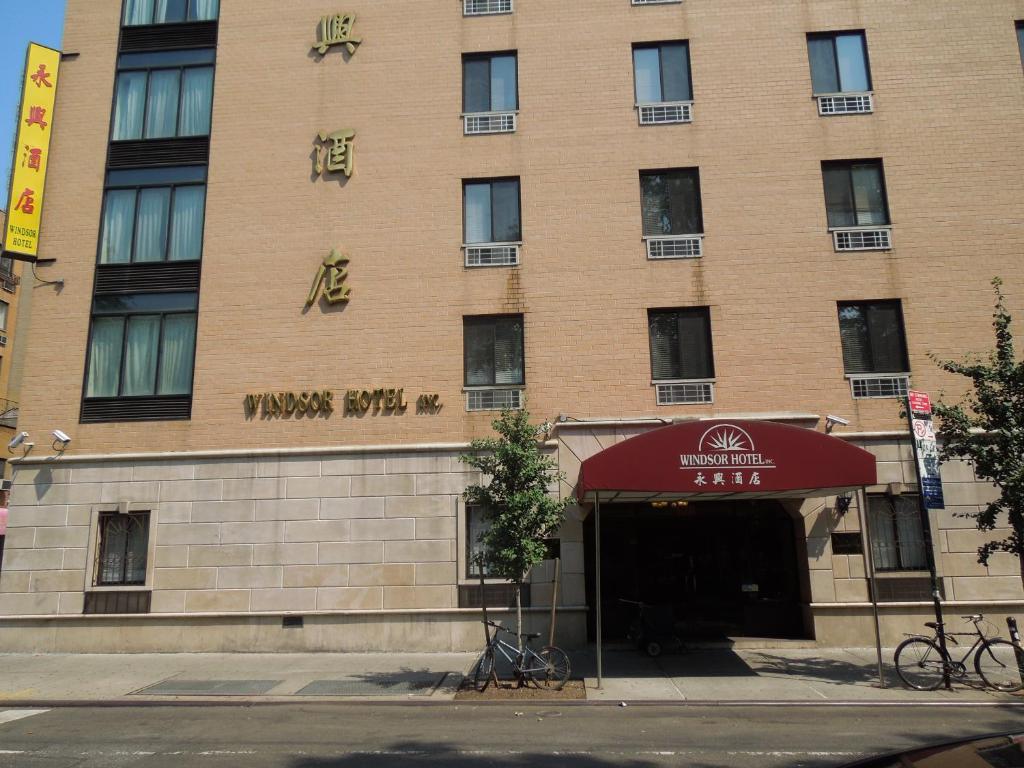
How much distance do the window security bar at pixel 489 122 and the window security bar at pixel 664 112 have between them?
302cm

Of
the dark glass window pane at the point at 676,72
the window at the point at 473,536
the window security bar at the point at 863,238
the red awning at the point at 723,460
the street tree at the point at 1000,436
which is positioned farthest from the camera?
the dark glass window pane at the point at 676,72

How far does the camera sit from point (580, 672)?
1288 cm

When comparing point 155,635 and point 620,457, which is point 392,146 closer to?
point 620,457

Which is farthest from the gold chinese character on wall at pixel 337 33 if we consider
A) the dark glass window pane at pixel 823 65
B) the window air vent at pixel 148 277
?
the dark glass window pane at pixel 823 65

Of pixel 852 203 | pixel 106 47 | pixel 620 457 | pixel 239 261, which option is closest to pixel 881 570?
pixel 620 457

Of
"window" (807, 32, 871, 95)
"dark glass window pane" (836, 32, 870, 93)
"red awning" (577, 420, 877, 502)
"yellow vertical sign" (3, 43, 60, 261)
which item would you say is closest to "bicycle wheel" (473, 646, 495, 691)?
"red awning" (577, 420, 877, 502)

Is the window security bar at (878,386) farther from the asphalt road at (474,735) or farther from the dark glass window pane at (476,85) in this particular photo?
the dark glass window pane at (476,85)

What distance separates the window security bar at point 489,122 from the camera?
17.4 metres

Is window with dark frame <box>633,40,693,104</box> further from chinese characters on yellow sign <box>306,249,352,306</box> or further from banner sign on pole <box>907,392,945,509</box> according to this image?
banner sign on pole <box>907,392,945,509</box>

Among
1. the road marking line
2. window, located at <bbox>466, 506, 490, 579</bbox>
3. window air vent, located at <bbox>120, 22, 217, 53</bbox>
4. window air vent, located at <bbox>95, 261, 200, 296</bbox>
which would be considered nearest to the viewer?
the road marking line

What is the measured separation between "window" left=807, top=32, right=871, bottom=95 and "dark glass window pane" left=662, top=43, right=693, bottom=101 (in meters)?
2.89

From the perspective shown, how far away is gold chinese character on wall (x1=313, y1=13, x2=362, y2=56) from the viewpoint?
59.4 ft

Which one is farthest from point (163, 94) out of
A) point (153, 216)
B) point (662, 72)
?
point (662, 72)

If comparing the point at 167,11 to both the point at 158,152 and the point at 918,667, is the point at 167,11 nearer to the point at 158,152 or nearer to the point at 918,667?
the point at 158,152
